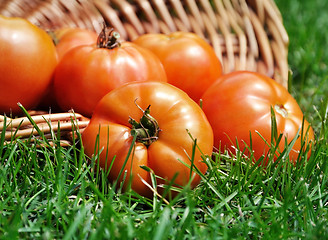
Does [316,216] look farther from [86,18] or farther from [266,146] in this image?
[86,18]

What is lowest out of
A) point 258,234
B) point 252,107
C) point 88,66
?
point 258,234

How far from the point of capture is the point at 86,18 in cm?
163

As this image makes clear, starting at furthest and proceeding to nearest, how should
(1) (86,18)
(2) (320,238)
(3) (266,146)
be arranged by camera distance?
(1) (86,18) < (3) (266,146) < (2) (320,238)

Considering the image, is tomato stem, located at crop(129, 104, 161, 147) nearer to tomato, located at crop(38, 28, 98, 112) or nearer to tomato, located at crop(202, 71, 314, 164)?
tomato, located at crop(202, 71, 314, 164)

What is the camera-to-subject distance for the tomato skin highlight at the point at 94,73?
1.04 meters

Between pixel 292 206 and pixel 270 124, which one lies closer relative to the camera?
pixel 292 206

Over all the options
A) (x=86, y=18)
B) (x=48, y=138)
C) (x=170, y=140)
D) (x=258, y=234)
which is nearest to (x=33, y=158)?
(x=48, y=138)

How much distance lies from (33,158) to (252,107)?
51 cm

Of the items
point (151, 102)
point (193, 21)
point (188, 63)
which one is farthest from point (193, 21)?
point (151, 102)

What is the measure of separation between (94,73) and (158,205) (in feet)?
1.31

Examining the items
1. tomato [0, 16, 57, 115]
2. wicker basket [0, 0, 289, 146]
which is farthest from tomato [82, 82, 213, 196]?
wicker basket [0, 0, 289, 146]

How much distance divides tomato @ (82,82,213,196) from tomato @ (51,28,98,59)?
40cm

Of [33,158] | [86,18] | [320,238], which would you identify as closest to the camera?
[320,238]

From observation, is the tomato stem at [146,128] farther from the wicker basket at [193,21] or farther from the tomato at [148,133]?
the wicker basket at [193,21]
